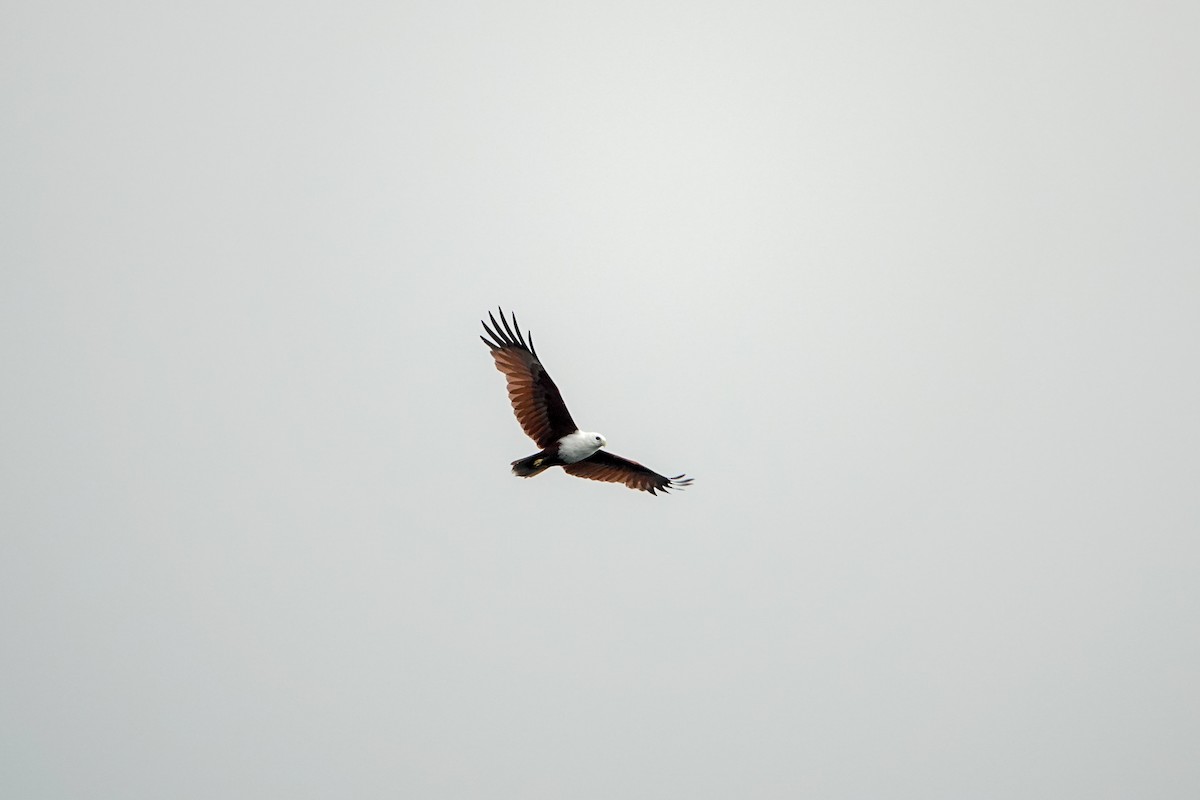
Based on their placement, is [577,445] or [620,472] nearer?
[577,445]

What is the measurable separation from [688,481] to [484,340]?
17.6ft

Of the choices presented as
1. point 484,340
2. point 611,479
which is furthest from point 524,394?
point 611,479

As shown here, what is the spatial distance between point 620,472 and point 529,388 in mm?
3347

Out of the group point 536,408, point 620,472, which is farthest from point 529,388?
point 620,472

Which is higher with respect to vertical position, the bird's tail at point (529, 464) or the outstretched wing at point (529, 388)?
the outstretched wing at point (529, 388)

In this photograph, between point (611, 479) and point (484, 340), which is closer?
point (484, 340)

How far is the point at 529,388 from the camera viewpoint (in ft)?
72.2

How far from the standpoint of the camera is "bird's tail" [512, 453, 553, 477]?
21672 millimetres

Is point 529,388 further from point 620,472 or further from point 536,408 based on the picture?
point 620,472

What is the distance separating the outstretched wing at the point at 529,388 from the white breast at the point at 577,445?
11.1 inches

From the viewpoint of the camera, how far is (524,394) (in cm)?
2206

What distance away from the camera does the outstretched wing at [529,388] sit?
2193 cm

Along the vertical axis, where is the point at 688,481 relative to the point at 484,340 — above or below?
below

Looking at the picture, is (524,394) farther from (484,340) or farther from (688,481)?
(688,481)
